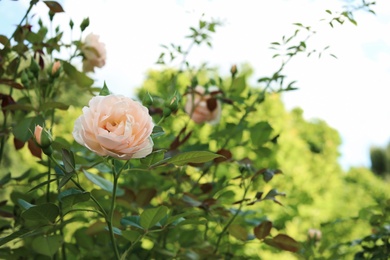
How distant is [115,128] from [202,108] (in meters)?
0.68

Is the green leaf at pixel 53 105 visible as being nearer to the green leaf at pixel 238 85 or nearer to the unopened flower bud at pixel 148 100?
the unopened flower bud at pixel 148 100

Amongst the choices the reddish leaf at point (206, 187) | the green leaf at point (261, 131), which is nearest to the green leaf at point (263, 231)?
the reddish leaf at point (206, 187)

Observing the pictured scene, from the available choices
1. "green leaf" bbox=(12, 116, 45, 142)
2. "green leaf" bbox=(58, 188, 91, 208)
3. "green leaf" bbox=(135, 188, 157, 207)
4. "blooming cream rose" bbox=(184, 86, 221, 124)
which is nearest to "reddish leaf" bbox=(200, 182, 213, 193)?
"green leaf" bbox=(135, 188, 157, 207)

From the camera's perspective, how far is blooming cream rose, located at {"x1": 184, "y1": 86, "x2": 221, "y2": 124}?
4.54ft

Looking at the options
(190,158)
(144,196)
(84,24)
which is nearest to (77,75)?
(84,24)

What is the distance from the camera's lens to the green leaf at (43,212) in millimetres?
812

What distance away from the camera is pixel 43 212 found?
822mm

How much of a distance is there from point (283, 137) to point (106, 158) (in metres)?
3.57

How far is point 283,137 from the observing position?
14.0ft

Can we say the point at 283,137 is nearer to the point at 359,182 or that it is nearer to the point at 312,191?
the point at 312,191

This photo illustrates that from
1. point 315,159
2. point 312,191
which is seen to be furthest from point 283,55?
point 315,159

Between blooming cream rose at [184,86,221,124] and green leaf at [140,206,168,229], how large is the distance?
549 mm

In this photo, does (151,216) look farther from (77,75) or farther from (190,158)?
(77,75)

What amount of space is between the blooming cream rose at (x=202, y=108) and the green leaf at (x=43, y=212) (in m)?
0.60
